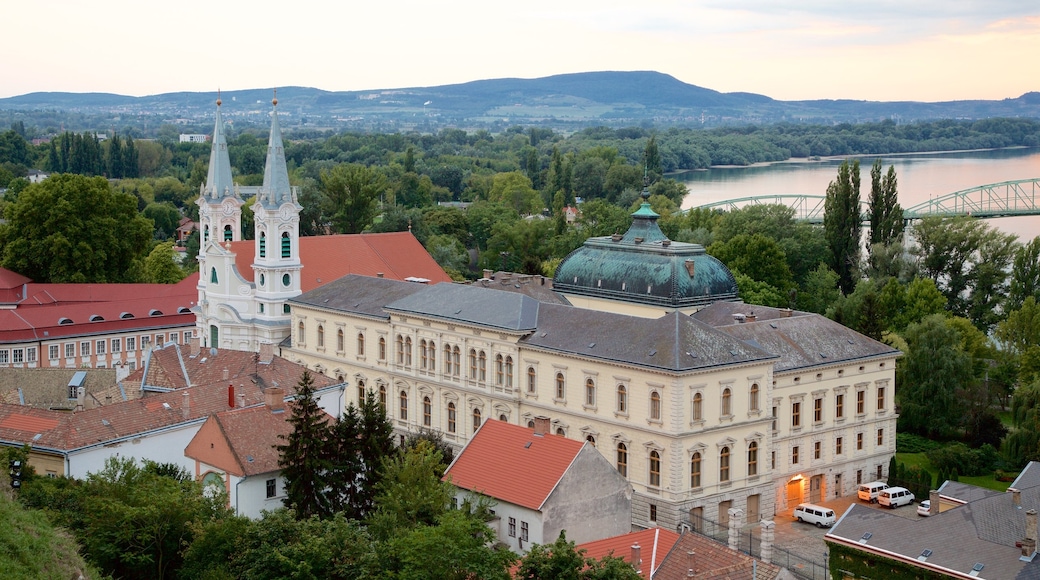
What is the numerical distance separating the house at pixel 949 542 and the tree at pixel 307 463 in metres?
16.5

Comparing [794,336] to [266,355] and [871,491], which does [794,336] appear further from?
[266,355]

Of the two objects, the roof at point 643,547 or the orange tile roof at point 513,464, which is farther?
the orange tile roof at point 513,464

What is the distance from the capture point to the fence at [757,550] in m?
45.2

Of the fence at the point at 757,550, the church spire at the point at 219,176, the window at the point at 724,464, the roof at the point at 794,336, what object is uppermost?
the church spire at the point at 219,176

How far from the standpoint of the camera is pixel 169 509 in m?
38.3

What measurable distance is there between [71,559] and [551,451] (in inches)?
623

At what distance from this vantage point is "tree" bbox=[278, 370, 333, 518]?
143 feet

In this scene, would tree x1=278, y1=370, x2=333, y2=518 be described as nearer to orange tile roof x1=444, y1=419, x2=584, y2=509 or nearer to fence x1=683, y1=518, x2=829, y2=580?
orange tile roof x1=444, y1=419, x2=584, y2=509

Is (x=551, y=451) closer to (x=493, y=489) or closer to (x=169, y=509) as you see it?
(x=493, y=489)

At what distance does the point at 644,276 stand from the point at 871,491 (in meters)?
13.7

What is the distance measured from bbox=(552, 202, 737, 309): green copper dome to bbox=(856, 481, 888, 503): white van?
1083cm

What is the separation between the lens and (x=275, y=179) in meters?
73.6

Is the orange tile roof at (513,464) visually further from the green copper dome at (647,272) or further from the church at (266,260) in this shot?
the church at (266,260)

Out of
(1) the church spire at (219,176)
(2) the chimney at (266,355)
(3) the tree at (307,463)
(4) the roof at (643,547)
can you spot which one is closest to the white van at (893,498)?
(4) the roof at (643,547)
